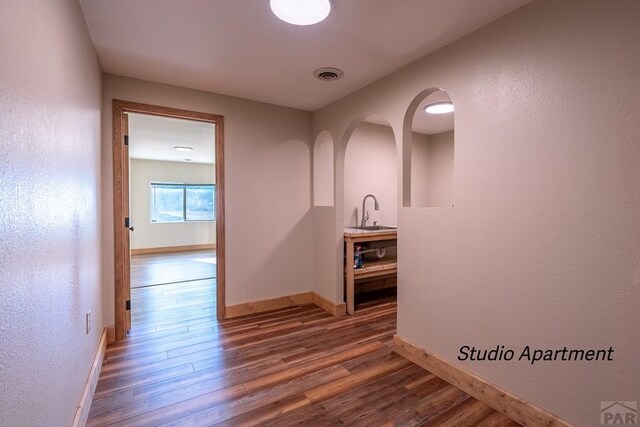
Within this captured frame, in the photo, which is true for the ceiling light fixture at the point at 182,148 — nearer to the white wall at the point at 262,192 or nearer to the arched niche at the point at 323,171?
the white wall at the point at 262,192

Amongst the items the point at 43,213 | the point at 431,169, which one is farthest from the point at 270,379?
the point at 431,169

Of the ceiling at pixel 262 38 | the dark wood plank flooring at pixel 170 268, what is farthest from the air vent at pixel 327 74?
the dark wood plank flooring at pixel 170 268

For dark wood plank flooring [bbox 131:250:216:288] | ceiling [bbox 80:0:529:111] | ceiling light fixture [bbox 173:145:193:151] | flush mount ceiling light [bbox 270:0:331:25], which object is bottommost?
dark wood plank flooring [bbox 131:250:216:288]

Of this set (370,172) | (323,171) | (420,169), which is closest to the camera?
(323,171)

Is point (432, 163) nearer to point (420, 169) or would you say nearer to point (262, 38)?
point (420, 169)

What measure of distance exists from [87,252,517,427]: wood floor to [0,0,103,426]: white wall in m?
0.42

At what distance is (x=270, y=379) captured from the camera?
6.81ft

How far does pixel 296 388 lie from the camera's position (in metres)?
1.98

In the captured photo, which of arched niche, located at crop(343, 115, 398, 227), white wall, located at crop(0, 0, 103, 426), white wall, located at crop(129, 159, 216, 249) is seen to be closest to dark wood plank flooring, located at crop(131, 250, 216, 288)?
white wall, located at crop(129, 159, 216, 249)

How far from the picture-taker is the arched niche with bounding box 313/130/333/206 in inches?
143

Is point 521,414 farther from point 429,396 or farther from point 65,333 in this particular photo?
point 65,333

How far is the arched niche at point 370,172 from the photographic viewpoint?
4043mm

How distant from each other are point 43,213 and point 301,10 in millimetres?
1525

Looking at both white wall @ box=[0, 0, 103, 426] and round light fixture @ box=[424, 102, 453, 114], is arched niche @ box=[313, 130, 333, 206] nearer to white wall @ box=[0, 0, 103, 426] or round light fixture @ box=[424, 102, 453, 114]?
round light fixture @ box=[424, 102, 453, 114]
